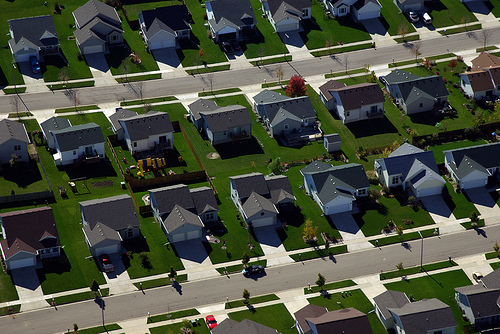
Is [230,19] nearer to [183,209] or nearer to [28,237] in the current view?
Result: [183,209]

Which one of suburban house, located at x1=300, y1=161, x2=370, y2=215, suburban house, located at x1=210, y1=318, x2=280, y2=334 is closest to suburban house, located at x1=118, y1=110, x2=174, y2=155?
suburban house, located at x1=300, y1=161, x2=370, y2=215

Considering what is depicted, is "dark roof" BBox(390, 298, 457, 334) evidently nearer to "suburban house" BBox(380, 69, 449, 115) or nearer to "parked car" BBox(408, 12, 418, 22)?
"suburban house" BBox(380, 69, 449, 115)

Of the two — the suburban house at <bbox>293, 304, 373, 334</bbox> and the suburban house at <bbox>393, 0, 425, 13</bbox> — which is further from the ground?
the suburban house at <bbox>393, 0, 425, 13</bbox>

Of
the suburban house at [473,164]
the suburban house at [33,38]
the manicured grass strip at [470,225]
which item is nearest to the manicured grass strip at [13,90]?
the suburban house at [33,38]

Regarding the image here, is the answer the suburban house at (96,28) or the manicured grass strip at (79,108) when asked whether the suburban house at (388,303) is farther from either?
the suburban house at (96,28)

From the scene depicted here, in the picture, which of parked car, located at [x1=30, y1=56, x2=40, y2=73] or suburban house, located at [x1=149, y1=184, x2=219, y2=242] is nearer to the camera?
suburban house, located at [x1=149, y1=184, x2=219, y2=242]

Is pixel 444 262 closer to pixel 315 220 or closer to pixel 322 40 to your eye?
pixel 315 220

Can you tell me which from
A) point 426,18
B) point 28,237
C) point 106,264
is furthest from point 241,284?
point 426,18
